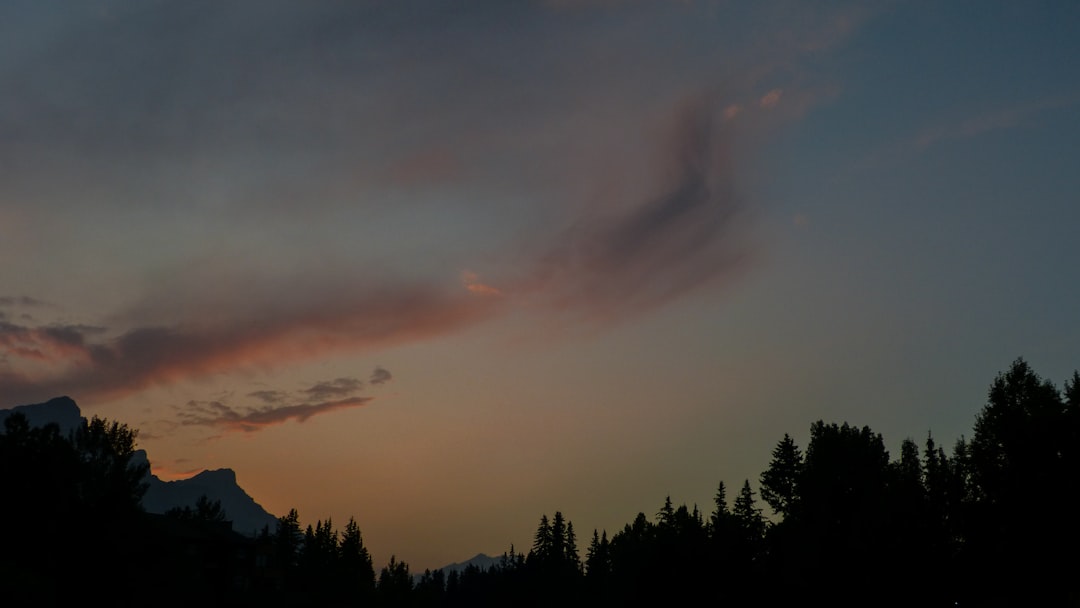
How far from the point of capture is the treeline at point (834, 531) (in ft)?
195

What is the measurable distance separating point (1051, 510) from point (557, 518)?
113739 mm

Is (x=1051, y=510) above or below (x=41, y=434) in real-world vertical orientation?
below

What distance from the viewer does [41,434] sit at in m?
64.5

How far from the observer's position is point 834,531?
8025 cm

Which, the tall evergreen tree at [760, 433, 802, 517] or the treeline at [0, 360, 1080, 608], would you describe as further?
Answer: the tall evergreen tree at [760, 433, 802, 517]

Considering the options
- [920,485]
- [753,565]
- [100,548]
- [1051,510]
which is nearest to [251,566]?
[100,548]

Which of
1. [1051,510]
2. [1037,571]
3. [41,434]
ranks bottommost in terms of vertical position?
[1037,571]

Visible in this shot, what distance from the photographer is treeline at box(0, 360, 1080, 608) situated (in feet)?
195

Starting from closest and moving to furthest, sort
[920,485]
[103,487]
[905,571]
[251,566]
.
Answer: [103,487] < [905,571] < [920,485] < [251,566]

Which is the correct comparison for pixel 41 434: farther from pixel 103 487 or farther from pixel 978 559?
pixel 978 559

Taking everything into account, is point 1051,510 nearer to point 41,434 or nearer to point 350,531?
point 41,434

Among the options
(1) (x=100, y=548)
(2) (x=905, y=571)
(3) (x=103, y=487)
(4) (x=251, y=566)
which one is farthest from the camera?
(4) (x=251, y=566)

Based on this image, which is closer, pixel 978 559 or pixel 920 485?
pixel 978 559

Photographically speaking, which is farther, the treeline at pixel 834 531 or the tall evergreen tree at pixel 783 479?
the tall evergreen tree at pixel 783 479
